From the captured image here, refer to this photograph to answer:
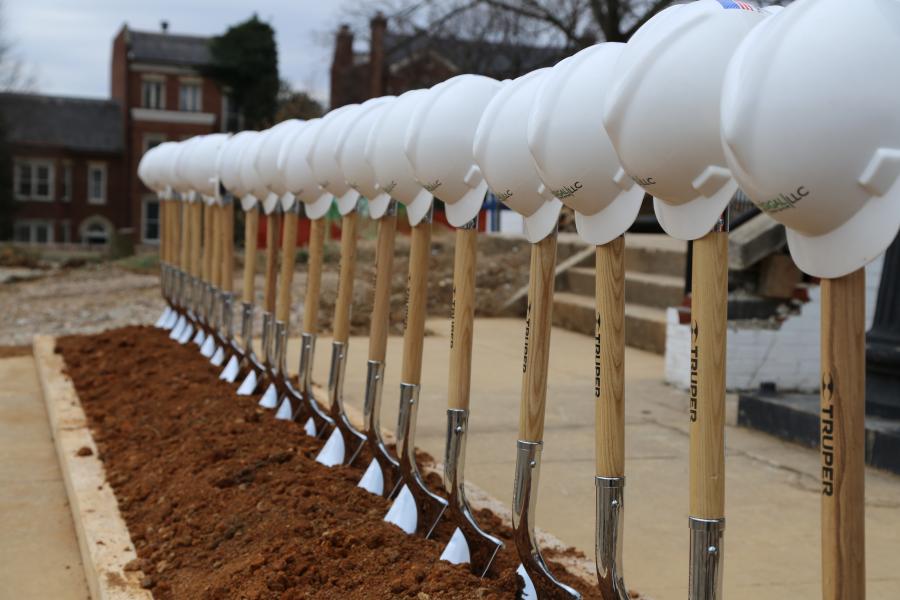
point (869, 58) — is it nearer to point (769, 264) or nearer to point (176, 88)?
point (769, 264)

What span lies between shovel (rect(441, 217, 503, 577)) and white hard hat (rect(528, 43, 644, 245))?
0.75 metres

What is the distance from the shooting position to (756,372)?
24.6ft

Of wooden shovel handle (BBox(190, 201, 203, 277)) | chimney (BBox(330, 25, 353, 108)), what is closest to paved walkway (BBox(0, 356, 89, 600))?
wooden shovel handle (BBox(190, 201, 203, 277))

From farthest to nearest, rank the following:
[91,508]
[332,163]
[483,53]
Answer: [483,53] → [332,163] → [91,508]

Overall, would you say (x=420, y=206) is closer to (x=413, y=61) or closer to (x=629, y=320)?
(x=629, y=320)

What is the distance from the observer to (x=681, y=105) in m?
2.16

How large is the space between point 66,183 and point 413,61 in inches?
883

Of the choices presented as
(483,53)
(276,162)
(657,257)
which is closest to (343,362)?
(276,162)

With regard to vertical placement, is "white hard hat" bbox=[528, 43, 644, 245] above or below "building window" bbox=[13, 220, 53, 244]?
above

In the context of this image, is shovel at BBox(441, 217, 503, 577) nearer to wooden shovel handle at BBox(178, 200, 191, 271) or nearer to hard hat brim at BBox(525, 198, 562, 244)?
hard hat brim at BBox(525, 198, 562, 244)

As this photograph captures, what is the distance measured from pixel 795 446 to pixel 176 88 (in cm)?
4110

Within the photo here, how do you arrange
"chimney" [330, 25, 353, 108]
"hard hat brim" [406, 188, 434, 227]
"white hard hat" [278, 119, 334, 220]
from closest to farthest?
"hard hat brim" [406, 188, 434, 227]
"white hard hat" [278, 119, 334, 220]
"chimney" [330, 25, 353, 108]

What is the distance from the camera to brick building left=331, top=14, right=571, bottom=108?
25.5 metres

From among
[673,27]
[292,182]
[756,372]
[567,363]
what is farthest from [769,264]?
[673,27]
